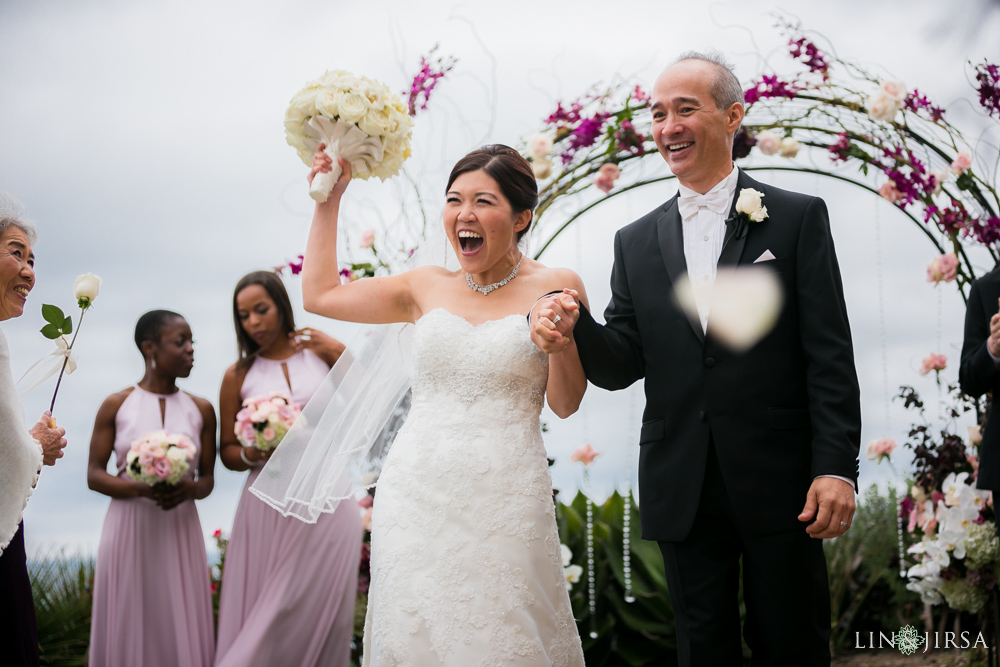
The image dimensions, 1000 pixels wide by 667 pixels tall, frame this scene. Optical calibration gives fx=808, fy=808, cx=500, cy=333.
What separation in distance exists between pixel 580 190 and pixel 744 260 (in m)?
2.71

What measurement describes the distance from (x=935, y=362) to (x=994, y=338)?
1.88 metres

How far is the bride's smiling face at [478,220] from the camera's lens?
309 cm

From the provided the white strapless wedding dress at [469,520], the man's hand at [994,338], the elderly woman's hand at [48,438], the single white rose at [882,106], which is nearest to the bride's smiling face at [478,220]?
the white strapless wedding dress at [469,520]

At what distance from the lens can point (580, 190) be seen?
5.31 metres

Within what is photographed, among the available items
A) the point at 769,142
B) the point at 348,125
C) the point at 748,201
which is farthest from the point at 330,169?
the point at 769,142

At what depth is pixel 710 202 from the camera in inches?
112

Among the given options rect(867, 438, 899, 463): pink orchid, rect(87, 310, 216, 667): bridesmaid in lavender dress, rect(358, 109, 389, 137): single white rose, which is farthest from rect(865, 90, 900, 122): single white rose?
rect(87, 310, 216, 667): bridesmaid in lavender dress

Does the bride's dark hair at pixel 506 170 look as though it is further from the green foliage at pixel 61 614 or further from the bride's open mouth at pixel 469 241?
the green foliage at pixel 61 614

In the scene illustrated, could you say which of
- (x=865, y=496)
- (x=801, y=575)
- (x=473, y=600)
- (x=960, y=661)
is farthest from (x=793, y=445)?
(x=865, y=496)

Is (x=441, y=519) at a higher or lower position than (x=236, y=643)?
higher

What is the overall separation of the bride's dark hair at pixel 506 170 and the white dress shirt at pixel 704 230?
0.65m

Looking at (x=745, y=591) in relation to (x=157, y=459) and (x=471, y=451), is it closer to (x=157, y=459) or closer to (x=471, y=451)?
(x=471, y=451)

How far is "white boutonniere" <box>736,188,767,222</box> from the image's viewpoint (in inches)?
106

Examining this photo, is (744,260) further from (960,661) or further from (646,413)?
(960,661)
